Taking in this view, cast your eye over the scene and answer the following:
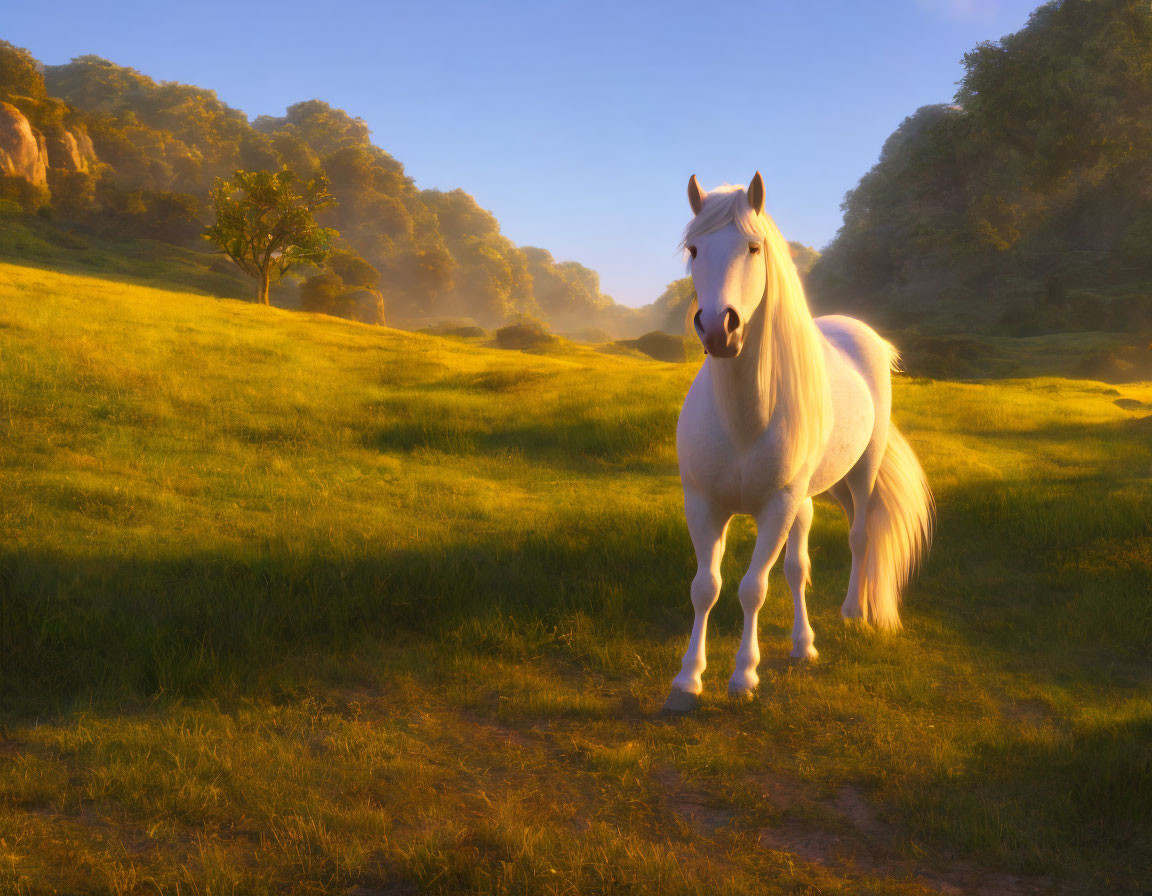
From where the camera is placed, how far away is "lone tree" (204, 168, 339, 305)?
3712cm

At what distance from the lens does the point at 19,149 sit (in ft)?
155

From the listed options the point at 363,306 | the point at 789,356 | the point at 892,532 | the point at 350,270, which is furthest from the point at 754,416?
the point at 350,270

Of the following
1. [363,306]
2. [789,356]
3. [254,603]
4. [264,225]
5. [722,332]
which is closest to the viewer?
[722,332]

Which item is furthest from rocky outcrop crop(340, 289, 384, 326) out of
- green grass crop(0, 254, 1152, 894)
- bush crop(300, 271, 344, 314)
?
green grass crop(0, 254, 1152, 894)

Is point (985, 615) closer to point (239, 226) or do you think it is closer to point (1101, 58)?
point (1101, 58)

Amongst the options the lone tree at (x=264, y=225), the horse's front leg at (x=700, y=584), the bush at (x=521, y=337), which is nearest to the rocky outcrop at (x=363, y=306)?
the lone tree at (x=264, y=225)

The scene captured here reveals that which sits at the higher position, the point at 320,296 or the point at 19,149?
the point at 19,149

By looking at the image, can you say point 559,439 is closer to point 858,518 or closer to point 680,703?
point 858,518

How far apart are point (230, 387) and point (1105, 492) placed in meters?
13.5

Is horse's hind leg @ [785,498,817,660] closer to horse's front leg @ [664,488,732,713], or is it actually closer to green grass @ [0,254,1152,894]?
green grass @ [0,254,1152,894]

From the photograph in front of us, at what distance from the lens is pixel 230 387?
13.9m

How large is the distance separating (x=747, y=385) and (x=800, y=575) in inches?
81.4

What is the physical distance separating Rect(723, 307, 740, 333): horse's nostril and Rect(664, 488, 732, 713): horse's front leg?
1.41 metres

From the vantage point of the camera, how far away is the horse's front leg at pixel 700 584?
5.04 m
